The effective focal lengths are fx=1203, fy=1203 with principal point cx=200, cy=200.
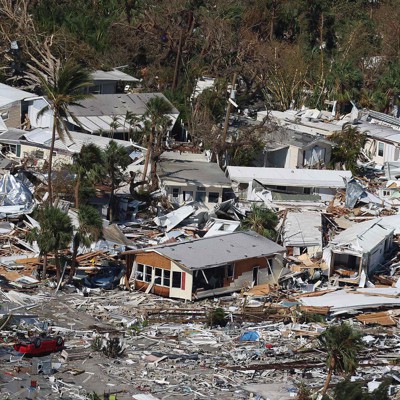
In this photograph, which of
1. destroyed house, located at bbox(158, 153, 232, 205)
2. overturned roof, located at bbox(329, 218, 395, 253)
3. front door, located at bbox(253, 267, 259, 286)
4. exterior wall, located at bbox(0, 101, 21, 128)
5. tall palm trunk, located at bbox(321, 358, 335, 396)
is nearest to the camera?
tall palm trunk, located at bbox(321, 358, 335, 396)

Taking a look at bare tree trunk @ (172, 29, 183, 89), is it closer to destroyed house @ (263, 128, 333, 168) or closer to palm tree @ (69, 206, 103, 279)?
destroyed house @ (263, 128, 333, 168)

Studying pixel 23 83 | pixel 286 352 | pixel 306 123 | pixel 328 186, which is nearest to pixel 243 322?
pixel 286 352

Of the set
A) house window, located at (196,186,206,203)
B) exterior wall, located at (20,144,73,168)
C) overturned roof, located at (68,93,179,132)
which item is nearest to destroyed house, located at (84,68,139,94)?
overturned roof, located at (68,93,179,132)

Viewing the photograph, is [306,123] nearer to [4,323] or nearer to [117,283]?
[117,283]

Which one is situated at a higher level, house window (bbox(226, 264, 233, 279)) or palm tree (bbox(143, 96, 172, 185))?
palm tree (bbox(143, 96, 172, 185))

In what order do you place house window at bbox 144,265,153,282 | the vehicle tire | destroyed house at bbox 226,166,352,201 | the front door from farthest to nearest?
destroyed house at bbox 226,166,352,201 → the front door → house window at bbox 144,265,153,282 → the vehicle tire

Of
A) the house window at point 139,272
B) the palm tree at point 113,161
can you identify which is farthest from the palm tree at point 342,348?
the palm tree at point 113,161
